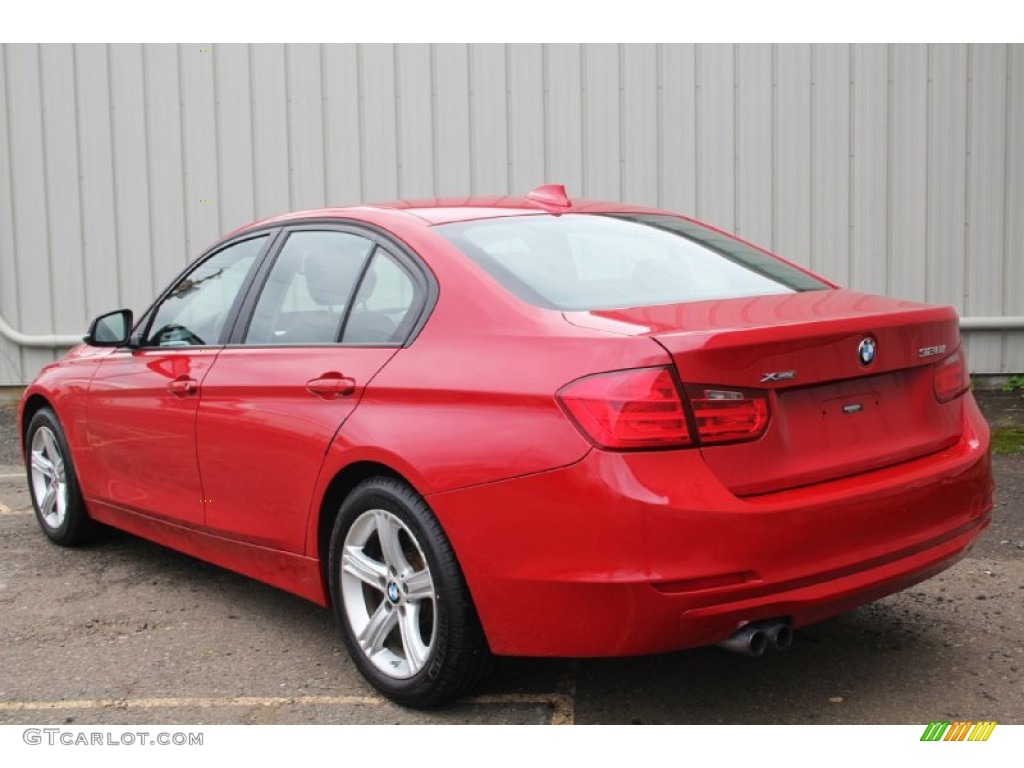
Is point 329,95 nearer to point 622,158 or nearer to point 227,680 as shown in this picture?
point 622,158

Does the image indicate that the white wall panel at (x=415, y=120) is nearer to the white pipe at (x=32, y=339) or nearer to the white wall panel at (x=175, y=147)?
the white wall panel at (x=175, y=147)

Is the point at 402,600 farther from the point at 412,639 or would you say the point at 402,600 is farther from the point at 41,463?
the point at 41,463

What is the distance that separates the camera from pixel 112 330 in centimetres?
521

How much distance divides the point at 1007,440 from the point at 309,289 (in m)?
5.33

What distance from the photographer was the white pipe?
9961mm

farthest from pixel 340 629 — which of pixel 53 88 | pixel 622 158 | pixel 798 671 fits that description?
pixel 53 88

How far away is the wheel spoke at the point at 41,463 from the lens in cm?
580

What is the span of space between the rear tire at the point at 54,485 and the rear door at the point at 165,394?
0.96 feet

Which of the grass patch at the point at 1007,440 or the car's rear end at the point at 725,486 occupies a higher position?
the car's rear end at the point at 725,486

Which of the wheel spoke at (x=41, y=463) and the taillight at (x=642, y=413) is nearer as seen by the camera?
the taillight at (x=642, y=413)

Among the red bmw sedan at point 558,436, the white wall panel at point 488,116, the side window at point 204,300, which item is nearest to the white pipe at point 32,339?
the white wall panel at point 488,116

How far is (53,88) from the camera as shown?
9.87m

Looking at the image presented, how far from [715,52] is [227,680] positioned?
7108 millimetres

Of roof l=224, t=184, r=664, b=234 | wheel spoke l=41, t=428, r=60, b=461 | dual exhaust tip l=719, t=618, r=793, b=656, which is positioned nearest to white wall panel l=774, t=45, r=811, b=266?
roof l=224, t=184, r=664, b=234
